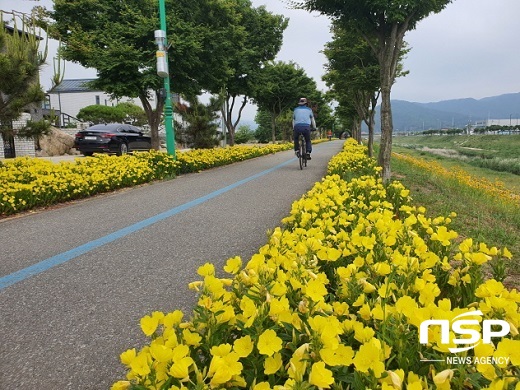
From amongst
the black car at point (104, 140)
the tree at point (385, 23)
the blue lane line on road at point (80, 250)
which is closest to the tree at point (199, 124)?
the black car at point (104, 140)

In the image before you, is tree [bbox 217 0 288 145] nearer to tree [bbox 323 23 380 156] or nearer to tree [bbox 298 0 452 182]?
tree [bbox 323 23 380 156]

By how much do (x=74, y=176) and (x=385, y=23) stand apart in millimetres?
7670

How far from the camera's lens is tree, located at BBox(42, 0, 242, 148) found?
10.6 metres

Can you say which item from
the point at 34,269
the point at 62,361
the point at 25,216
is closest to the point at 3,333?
the point at 62,361

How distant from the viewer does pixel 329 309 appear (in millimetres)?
1357

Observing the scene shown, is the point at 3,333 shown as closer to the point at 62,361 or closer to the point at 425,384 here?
the point at 62,361

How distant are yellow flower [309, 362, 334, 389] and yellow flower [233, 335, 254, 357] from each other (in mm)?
206

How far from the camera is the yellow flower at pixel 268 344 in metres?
1.05

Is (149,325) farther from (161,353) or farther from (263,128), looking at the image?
(263,128)

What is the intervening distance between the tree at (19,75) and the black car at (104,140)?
355 inches

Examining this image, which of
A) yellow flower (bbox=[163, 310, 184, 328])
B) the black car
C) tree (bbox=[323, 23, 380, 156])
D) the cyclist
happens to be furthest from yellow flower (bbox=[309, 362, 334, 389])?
the black car

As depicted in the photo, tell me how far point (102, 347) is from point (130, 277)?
1.02 m

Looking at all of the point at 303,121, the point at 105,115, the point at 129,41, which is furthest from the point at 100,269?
the point at 105,115

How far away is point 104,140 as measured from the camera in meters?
15.8
